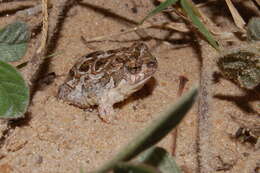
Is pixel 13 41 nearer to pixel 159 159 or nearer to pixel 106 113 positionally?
pixel 106 113

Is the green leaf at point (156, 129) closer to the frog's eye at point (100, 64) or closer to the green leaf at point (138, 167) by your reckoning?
the green leaf at point (138, 167)

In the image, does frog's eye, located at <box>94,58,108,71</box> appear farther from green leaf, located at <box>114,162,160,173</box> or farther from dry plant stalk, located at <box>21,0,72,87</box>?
green leaf, located at <box>114,162,160,173</box>

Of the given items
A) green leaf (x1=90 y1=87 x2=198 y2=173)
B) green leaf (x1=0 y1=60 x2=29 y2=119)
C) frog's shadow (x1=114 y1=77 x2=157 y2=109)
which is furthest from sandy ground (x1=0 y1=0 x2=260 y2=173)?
green leaf (x1=90 y1=87 x2=198 y2=173)

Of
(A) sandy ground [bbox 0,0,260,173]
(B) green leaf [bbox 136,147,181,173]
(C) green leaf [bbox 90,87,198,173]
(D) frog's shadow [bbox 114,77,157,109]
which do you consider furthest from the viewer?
(D) frog's shadow [bbox 114,77,157,109]

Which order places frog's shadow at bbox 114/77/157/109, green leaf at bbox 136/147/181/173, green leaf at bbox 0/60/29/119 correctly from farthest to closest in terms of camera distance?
frog's shadow at bbox 114/77/157/109
green leaf at bbox 0/60/29/119
green leaf at bbox 136/147/181/173

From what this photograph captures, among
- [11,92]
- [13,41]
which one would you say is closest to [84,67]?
[13,41]

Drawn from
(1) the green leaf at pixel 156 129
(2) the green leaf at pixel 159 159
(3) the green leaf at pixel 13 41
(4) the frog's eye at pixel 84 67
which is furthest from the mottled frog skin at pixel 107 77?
(1) the green leaf at pixel 156 129

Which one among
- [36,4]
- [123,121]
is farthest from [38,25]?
[123,121]

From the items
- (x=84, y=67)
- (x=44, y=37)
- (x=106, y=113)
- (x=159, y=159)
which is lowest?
(x=106, y=113)
